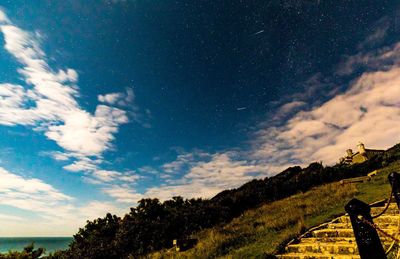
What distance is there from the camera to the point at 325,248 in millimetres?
8445

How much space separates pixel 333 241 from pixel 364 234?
537cm

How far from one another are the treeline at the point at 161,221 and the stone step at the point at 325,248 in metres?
10.6

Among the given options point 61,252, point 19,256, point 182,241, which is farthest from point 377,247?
point 61,252

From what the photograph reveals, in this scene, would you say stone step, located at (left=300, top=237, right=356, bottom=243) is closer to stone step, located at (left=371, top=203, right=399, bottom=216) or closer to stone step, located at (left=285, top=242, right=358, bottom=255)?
stone step, located at (left=285, top=242, right=358, bottom=255)

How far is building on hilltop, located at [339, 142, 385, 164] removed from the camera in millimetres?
42578

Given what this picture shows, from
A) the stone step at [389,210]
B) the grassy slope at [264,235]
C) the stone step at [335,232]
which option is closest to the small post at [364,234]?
the stone step at [335,232]

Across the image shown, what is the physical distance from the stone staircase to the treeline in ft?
34.5

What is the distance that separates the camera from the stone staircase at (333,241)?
796cm

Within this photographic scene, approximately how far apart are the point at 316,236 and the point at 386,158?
2785 centimetres

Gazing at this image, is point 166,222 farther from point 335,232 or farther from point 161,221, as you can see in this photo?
point 335,232

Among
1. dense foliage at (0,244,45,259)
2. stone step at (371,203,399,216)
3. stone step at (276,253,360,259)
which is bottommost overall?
stone step at (276,253,360,259)

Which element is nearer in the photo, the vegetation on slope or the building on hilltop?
the vegetation on slope

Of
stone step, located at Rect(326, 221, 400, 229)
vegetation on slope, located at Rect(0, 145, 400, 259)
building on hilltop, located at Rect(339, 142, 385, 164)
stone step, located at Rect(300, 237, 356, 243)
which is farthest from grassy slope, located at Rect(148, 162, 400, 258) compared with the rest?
building on hilltop, located at Rect(339, 142, 385, 164)

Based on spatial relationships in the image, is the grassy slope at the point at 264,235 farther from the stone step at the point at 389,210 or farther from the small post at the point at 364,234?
the small post at the point at 364,234
